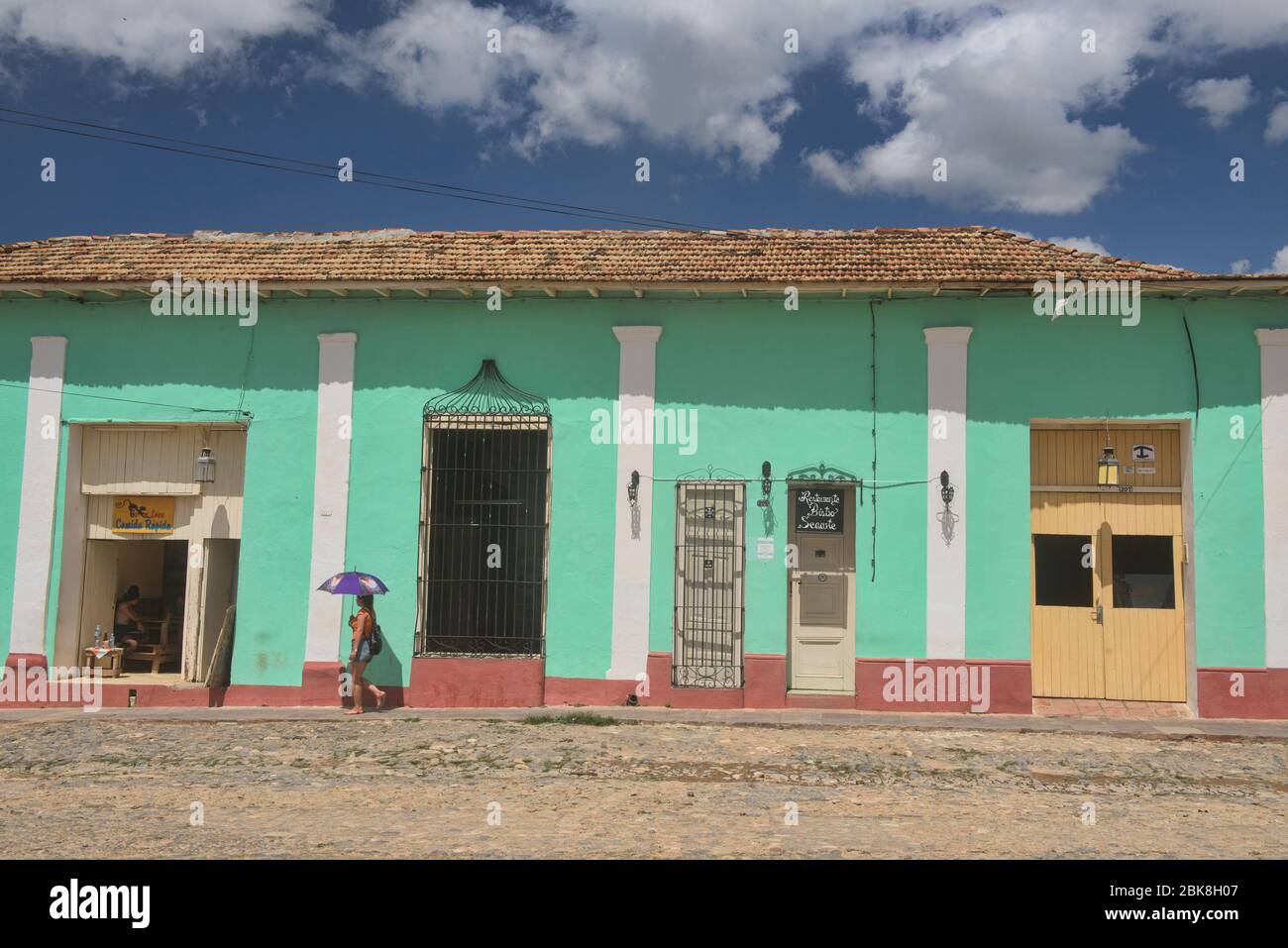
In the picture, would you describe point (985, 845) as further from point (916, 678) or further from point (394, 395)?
point (394, 395)

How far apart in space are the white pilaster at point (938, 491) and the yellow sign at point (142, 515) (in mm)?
8614

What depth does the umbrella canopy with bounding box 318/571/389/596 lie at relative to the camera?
10.2 meters

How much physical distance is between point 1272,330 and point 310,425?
10186mm

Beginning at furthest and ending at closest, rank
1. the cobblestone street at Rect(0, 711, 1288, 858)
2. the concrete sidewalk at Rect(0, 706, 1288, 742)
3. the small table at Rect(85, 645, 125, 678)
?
the small table at Rect(85, 645, 125, 678) → the concrete sidewalk at Rect(0, 706, 1288, 742) → the cobblestone street at Rect(0, 711, 1288, 858)

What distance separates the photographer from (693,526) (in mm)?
10703

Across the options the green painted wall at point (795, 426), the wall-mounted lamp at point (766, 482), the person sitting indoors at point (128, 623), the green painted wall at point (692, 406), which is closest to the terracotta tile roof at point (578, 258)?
the green painted wall at point (692, 406)

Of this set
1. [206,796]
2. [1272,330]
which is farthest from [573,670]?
[1272,330]

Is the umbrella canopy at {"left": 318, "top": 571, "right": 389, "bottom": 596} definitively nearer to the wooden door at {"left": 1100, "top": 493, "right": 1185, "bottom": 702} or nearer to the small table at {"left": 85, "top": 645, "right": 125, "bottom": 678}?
the small table at {"left": 85, "top": 645, "right": 125, "bottom": 678}

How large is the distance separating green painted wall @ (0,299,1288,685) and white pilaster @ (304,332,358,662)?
0.40 feet

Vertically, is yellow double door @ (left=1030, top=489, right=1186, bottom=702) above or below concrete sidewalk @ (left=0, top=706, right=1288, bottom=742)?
above

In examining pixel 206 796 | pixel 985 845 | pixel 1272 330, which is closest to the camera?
pixel 985 845

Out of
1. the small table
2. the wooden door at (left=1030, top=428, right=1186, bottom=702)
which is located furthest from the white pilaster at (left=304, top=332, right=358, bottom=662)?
the wooden door at (left=1030, top=428, right=1186, bottom=702)

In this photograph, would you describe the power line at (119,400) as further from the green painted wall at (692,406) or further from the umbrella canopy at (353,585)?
the umbrella canopy at (353,585)

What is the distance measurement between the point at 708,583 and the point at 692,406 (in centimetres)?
Answer: 191
